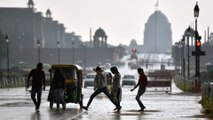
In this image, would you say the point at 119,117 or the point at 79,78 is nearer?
the point at 119,117

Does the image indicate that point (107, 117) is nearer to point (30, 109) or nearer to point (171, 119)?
point (171, 119)

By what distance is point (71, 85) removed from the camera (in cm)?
3419

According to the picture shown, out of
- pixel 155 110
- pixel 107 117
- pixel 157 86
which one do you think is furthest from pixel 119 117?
pixel 157 86

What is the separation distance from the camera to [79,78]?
34812 millimetres

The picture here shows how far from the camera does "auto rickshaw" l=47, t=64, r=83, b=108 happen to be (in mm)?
33750

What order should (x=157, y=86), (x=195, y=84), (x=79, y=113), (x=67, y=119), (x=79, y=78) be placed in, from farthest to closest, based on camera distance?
(x=157, y=86) → (x=195, y=84) → (x=79, y=78) → (x=79, y=113) → (x=67, y=119)

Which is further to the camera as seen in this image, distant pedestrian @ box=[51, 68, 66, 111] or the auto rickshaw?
the auto rickshaw

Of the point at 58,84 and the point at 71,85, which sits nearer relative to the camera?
the point at 58,84

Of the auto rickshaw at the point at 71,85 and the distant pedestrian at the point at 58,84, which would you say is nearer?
the distant pedestrian at the point at 58,84

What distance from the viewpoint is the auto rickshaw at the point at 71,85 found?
33.8 metres

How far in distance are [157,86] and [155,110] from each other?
97.4 feet

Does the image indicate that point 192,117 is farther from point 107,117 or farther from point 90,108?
point 90,108

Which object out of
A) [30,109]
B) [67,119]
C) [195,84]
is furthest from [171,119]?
[195,84]

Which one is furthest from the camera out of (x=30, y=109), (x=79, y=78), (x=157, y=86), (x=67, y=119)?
(x=157, y=86)
